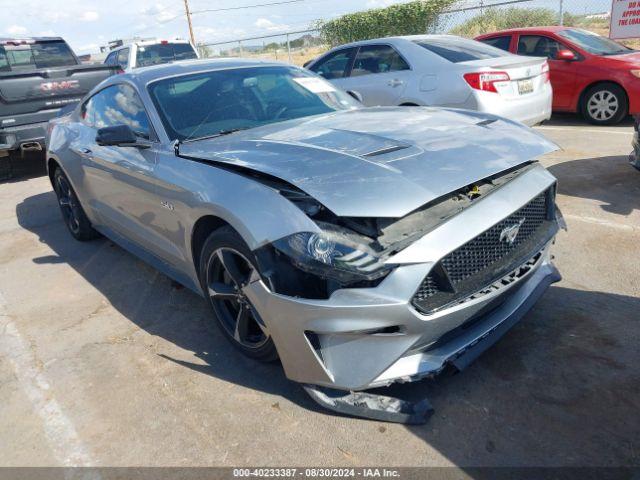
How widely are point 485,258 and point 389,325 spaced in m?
0.63

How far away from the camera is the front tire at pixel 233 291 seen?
8.80 ft

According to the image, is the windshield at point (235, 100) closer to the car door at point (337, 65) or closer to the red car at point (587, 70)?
the car door at point (337, 65)

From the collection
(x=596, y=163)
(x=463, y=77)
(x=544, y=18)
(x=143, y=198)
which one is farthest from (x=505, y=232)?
(x=544, y=18)

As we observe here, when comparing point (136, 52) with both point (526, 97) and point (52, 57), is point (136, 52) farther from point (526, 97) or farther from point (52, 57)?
point (526, 97)

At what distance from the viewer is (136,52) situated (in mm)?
12141

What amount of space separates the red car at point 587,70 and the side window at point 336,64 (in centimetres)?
320

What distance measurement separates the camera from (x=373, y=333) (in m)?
2.27

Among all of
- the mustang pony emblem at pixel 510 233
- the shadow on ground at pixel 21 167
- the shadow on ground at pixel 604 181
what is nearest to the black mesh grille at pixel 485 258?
the mustang pony emblem at pixel 510 233

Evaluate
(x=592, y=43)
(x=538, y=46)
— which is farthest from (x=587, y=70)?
(x=538, y=46)

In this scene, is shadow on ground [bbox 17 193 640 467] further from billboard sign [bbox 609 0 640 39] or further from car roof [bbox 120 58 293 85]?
billboard sign [bbox 609 0 640 39]

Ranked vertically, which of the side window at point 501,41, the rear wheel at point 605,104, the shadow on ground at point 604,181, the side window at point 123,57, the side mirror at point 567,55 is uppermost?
the side window at point 123,57

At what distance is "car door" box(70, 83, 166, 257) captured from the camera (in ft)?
11.6

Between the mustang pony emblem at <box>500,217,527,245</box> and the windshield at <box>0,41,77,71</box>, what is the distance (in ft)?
Answer: 30.1

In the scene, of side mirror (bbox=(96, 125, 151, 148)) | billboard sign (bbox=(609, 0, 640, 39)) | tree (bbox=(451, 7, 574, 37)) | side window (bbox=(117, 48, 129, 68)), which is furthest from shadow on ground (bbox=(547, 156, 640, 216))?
tree (bbox=(451, 7, 574, 37))
